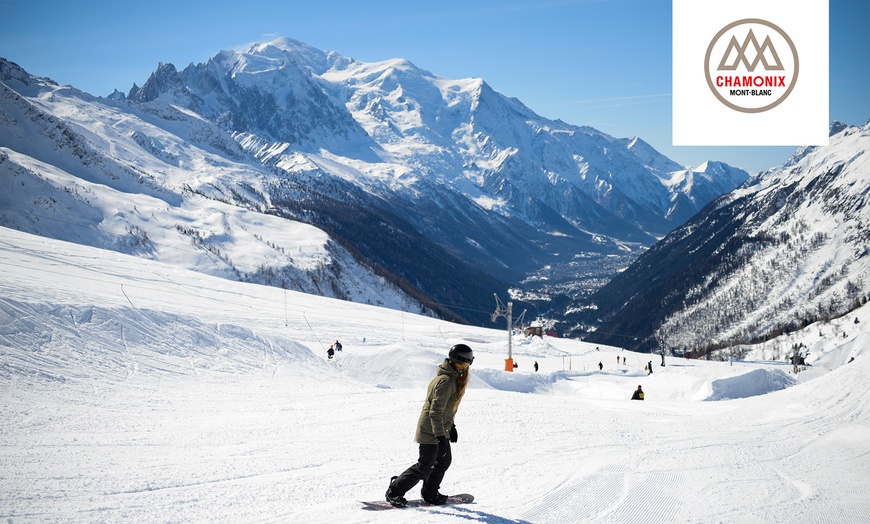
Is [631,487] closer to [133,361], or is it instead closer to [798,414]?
[798,414]

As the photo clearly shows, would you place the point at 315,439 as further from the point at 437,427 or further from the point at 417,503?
the point at 437,427

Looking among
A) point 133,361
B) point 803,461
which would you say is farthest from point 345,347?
point 803,461

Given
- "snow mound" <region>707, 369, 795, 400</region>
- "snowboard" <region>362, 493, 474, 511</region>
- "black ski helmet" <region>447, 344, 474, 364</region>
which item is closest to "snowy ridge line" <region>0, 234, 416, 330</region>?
"snow mound" <region>707, 369, 795, 400</region>

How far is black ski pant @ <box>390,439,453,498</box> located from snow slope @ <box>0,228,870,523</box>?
0.44 m

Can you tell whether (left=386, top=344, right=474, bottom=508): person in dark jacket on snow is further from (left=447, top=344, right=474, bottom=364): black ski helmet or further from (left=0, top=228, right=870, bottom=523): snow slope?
(left=0, top=228, right=870, bottom=523): snow slope

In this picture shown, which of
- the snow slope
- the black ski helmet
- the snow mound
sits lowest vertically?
the snow mound

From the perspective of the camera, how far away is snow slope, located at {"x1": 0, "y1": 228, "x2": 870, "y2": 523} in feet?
30.9

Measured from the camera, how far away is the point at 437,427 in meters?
8.69

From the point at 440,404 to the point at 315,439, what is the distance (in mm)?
6329

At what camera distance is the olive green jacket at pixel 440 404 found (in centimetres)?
867

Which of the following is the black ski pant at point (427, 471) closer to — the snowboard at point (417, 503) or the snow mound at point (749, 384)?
the snowboard at point (417, 503)

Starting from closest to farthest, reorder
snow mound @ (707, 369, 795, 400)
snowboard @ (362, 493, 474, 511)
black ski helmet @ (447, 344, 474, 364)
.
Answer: black ski helmet @ (447, 344, 474, 364)
snowboard @ (362, 493, 474, 511)
snow mound @ (707, 369, 795, 400)

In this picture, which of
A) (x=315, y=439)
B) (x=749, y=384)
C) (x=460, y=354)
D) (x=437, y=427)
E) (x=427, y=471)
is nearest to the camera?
(x=460, y=354)

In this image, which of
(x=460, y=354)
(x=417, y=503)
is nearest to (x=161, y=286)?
(x=417, y=503)
